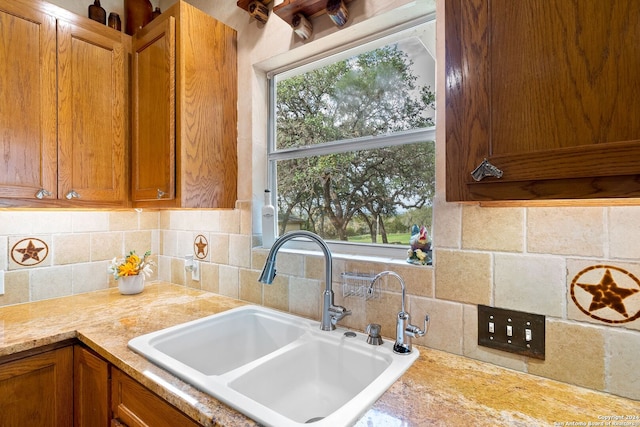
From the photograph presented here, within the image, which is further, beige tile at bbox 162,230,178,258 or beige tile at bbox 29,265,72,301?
beige tile at bbox 162,230,178,258

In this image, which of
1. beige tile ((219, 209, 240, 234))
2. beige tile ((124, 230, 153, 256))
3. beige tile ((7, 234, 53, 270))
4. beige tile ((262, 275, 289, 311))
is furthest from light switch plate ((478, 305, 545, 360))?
beige tile ((7, 234, 53, 270))

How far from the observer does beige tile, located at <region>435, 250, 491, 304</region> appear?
972 mm

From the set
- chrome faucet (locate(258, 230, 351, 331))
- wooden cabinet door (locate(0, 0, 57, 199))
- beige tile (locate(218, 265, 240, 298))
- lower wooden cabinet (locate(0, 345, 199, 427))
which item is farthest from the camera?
beige tile (locate(218, 265, 240, 298))

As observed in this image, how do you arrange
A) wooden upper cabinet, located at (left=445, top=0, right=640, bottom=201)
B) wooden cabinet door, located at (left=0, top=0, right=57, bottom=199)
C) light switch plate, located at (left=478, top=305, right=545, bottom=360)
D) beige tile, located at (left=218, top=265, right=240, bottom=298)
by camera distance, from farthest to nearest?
beige tile, located at (left=218, top=265, right=240, bottom=298) → wooden cabinet door, located at (left=0, top=0, right=57, bottom=199) → light switch plate, located at (left=478, top=305, right=545, bottom=360) → wooden upper cabinet, located at (left=445, top=0, right=640, bottom=201)

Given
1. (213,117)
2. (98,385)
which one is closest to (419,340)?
(98,385)

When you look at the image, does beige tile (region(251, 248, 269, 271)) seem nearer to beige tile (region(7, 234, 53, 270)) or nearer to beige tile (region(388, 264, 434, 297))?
beige tile (region(388, 264, 434, 297))

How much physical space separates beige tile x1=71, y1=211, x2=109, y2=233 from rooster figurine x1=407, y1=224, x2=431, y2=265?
171 centimetres

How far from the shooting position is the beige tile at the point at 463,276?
3.19 ft

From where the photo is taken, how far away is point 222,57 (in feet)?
5.21

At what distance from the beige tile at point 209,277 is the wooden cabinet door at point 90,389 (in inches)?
25.0

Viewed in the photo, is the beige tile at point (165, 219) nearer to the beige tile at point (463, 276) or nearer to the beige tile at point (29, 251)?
the beige tile at point (29, 251)

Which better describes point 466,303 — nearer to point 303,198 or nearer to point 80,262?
point 303,198

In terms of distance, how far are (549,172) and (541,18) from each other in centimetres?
30

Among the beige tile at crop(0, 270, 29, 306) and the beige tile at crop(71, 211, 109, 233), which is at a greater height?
the beige tile at crop(71, 211, 109, 233)
